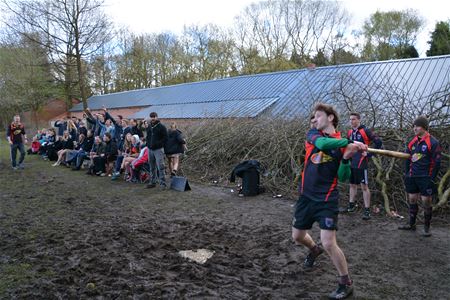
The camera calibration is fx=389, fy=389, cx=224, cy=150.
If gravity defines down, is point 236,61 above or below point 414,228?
above

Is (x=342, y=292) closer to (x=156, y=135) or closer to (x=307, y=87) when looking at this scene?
(x=156, y=135)

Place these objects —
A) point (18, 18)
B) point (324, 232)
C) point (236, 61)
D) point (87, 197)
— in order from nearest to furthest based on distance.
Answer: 1. point (324, 232)
2. point (87, 197)
3. point (18, 18)
4. point (236, 61)

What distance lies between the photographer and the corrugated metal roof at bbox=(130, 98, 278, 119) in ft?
47.4

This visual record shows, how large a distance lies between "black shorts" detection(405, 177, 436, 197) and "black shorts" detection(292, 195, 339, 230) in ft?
8.62

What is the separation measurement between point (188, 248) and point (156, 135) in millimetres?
5028

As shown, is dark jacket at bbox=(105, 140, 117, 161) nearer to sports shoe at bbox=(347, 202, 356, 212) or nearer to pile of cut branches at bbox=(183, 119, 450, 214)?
pile of cut branches at bbox=(183, 119, 450, 214)

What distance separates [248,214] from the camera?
23.7 feet

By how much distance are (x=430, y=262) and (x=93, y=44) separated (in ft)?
80.9

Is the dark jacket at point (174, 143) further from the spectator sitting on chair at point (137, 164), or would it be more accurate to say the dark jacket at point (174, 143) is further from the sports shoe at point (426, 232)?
the sports shoe at point (426, 232)

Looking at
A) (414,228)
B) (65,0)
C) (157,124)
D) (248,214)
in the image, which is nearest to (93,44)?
(65,0)

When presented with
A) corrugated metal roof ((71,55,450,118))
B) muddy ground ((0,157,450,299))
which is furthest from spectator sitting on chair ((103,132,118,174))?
corrugated metal roof ((71,55,450,118))

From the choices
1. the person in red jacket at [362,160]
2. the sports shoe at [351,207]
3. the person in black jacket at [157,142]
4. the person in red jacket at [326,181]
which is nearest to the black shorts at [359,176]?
the person in red jacket at [362,160]

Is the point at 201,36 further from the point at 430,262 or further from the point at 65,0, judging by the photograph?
the point at 430,262

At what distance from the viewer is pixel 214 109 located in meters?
19.4
